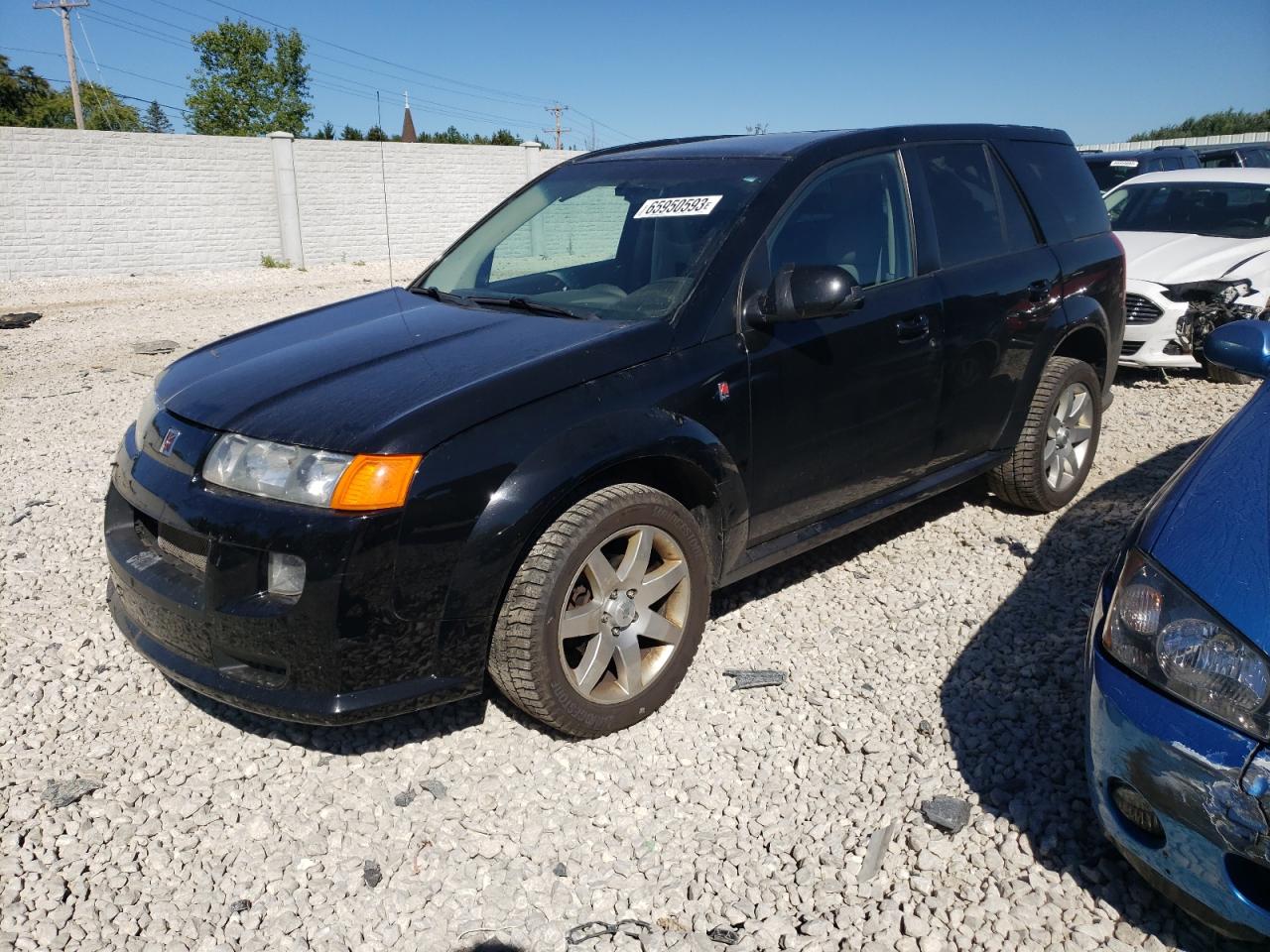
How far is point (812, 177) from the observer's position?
3701 mm

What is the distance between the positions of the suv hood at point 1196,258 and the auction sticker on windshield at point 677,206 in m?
5.82

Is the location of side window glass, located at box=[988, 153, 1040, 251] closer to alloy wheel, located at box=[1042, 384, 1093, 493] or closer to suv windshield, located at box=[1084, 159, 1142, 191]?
alloy wheel, located at box=[1042, 384, 1093, 493]

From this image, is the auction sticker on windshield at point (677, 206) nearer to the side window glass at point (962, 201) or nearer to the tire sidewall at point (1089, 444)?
the side window glass at point (962, 201)

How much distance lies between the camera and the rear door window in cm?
420

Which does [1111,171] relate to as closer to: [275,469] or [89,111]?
[275,469]

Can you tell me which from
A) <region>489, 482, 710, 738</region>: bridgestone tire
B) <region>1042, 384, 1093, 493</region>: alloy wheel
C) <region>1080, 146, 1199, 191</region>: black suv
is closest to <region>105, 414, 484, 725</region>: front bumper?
<region>489, 482, 710, 738</region>: bridgestone tire

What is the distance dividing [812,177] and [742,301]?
66 centimetres

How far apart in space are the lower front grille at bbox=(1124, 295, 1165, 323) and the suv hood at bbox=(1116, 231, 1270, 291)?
19cm

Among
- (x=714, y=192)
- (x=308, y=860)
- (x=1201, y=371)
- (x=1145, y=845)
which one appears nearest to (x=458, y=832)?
(x=308, y=860)

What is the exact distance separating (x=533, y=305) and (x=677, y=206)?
2.14 ft

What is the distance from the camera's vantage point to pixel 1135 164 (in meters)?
13.8

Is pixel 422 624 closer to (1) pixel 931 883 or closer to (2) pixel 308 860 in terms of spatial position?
(2) pixel 308 860

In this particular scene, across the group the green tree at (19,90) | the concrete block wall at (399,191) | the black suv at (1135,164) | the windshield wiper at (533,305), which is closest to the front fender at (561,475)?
the windshield wiper at (533,305)

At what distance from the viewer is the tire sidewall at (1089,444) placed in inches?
189
